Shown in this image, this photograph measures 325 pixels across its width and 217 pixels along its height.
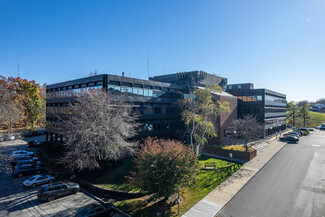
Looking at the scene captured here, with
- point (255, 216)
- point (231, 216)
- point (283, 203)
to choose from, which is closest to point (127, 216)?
point (231, 216)

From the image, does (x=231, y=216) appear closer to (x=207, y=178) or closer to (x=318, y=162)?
(x=207, y=178)

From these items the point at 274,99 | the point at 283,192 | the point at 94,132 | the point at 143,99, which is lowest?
the point at 283,192

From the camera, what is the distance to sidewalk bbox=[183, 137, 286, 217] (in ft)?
47.3

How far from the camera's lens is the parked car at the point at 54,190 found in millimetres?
16923

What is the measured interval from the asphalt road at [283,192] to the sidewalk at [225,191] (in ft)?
1.59

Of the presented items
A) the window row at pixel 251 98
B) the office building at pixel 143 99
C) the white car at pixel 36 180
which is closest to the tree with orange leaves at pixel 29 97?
the office building at pixel 143 99

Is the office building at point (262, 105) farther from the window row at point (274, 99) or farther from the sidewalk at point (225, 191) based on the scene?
the sidewalk at point (225, 191)

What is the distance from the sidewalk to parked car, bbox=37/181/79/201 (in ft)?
39.5

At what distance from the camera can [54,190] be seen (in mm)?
17484

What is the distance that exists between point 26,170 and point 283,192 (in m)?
30.5

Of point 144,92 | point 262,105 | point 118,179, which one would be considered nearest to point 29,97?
point 144,92

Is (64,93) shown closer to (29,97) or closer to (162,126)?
(162,126)

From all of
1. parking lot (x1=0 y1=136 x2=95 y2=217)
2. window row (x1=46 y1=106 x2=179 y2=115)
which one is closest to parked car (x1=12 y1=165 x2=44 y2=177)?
parking lot (x1=0 y1=136 x2=95 y2=217)

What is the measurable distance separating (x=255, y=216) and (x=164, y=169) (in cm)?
768
